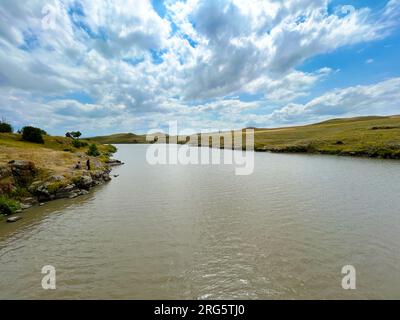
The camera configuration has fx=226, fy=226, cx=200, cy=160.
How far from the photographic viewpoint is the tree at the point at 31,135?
64.4 meters

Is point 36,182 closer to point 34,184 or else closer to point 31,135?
point 34,184

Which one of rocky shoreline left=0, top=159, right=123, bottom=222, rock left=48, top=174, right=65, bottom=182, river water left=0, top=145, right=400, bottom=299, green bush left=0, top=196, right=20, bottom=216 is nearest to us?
river water left=0, top=145, right=400, bottom=299

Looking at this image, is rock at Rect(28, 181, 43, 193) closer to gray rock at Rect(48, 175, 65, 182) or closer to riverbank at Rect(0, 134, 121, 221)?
riverbank at Rect(0, 134, 121, 221)

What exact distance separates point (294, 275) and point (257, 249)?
3.36 m

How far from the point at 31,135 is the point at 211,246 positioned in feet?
230

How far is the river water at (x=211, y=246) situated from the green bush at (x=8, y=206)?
1.66 meters

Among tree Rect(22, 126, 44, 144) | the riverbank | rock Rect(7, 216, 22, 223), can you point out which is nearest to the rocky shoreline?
the riverbank

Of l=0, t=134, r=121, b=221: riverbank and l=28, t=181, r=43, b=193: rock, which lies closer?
l=0, t=134, r=121, b=221: riverbank

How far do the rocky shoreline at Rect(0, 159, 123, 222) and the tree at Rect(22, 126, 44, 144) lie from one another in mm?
38644

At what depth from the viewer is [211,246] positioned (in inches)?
642

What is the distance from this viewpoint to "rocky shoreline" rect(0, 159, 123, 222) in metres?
29.4

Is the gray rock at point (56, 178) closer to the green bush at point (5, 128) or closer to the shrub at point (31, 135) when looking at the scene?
the shrub at point (31, 135)
